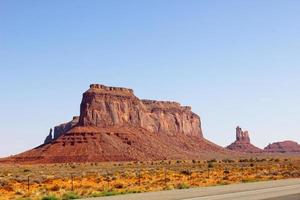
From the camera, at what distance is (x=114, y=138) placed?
507 feet

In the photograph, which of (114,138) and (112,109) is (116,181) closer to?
(114,138)

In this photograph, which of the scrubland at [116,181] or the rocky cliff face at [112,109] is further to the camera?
the rocky cliff face at [112,109]

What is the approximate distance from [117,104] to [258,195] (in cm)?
14887

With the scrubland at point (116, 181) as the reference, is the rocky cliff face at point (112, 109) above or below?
above

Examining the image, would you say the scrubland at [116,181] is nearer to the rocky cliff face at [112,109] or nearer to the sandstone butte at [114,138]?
the sandstone butte at [114,138]

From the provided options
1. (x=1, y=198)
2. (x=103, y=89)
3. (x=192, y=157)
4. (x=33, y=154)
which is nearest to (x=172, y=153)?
(x=192, y=157)

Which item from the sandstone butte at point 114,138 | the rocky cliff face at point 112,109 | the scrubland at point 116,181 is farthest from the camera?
the rocky cliff face at point 112,109

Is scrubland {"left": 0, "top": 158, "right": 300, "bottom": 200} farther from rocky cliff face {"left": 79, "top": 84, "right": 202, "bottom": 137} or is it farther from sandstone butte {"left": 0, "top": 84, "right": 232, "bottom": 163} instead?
rocky cliff face {"left": 79, "top": 84, "right": 202, "bottom": 137}

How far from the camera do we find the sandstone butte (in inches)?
5635

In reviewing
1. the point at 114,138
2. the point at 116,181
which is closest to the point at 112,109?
the point at 114,138

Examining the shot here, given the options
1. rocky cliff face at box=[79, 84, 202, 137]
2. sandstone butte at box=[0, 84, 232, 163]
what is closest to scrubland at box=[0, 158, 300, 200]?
sandstone butte at box=[0, 84, 232, 163]

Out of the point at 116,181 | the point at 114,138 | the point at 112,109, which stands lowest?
the point at 116,181

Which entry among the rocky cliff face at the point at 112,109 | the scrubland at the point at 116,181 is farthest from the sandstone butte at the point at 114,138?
the scrubland at the point at 116,181

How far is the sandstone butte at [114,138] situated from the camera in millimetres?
143125
